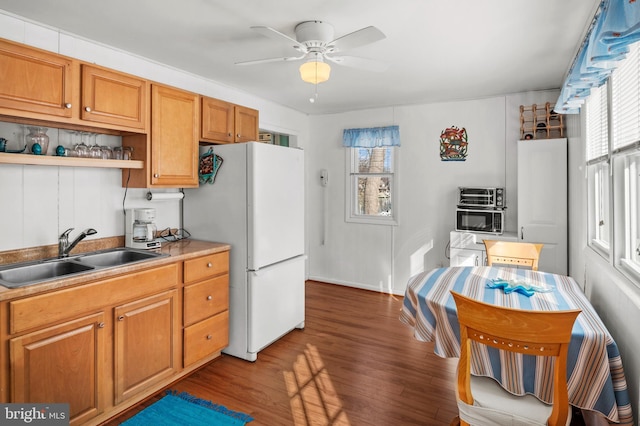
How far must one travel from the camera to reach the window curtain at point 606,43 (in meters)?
1.33

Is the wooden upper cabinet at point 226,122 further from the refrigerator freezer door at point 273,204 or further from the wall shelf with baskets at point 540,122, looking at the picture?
the wall shelf with baskets at point 540,122

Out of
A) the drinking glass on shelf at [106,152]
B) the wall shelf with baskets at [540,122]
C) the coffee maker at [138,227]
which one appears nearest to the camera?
the drinking glass on shelf at [106,152]

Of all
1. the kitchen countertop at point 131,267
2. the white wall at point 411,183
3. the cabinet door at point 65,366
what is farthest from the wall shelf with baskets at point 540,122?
the cabinet door at point 65,366

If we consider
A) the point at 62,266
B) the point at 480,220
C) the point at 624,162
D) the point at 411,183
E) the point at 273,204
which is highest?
the point at 411,183

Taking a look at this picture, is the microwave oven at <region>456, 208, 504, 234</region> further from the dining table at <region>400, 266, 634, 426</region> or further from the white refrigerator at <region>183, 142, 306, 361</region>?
the white refrigerator at <region>183, 142, 306, 361</region>

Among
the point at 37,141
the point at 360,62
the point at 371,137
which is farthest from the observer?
the point at 371,137

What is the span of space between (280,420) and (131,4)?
2637mm

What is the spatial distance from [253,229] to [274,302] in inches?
28.1

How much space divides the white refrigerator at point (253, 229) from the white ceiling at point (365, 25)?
808 millimetres

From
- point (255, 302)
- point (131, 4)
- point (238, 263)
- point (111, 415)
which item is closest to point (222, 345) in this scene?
point (255, 302)

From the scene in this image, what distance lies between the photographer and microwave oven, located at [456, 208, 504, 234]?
154 inches

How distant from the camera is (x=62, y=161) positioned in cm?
228

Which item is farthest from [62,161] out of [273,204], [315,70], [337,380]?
[337,380]

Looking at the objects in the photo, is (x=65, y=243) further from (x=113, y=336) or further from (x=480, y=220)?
(x=480, y=220)
